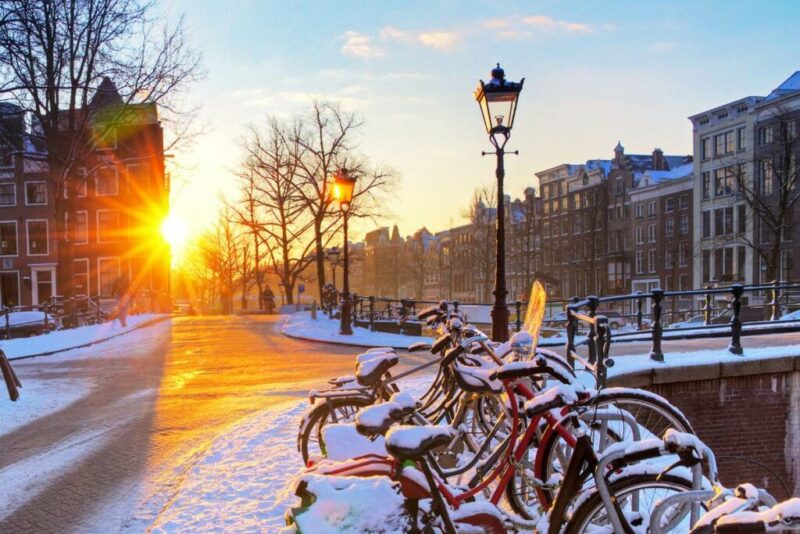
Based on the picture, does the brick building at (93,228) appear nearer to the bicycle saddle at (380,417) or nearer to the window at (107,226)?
the window at (107,226)

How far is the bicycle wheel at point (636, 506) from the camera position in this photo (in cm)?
264

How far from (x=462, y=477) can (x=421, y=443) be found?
1373mm

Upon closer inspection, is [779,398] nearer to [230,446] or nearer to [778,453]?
[778,453]

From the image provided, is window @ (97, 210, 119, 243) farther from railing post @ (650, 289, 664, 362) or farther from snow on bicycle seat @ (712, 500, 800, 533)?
snow on bicycle seat @ (712, 500, 800, 533)

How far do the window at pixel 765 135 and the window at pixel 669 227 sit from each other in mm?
9594

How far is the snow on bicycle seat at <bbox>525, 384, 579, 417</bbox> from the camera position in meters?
2.90

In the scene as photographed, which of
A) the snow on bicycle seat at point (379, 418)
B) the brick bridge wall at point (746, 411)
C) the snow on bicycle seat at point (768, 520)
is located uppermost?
the snow on bicycle seat at point (379, 418)

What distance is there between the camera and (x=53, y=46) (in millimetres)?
21047

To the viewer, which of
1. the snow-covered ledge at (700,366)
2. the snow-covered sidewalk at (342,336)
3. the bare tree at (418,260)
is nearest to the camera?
the snow-covered ledge at (700,366)

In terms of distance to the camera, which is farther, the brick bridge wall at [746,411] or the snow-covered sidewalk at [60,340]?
the snow-covered sidewalk at [60,340]

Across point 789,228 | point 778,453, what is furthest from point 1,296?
point 789,228

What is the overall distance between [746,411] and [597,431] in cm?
712

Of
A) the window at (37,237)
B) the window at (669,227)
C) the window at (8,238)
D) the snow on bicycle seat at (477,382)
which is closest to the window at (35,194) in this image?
the window at (37,237)

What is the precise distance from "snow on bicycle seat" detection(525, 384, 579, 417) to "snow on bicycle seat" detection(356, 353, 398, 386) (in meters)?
1.69
